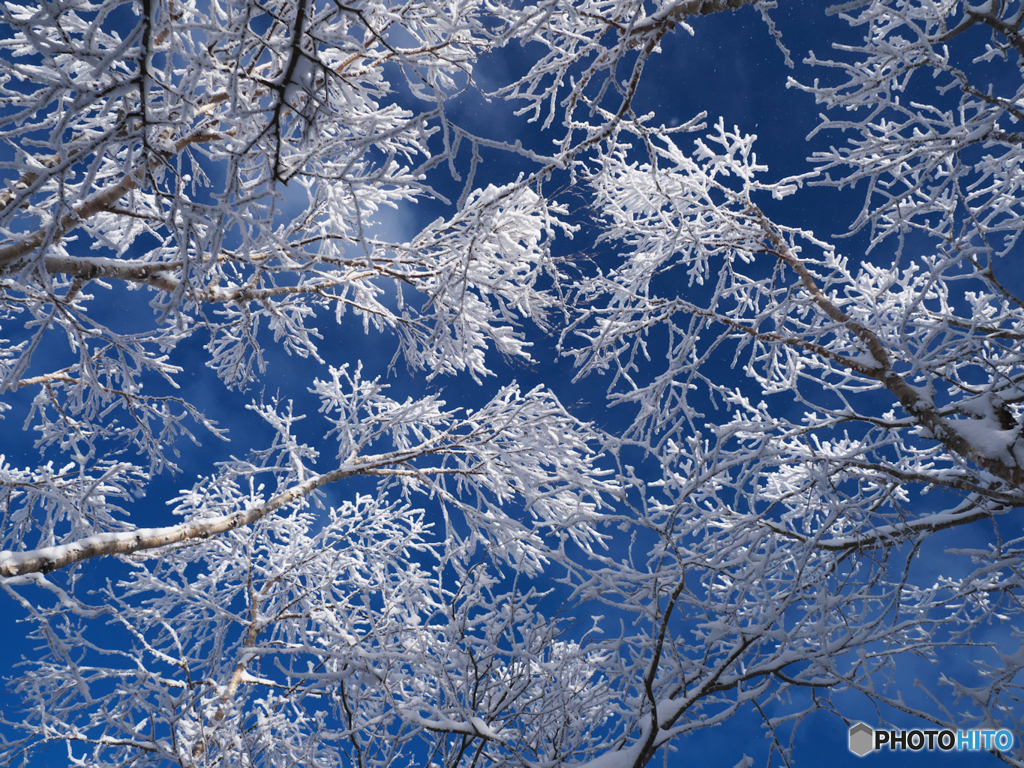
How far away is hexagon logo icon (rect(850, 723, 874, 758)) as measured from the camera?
3.31 meters

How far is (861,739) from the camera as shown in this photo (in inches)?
133

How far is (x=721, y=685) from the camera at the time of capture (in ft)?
9.05

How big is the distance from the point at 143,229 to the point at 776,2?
6.57 meters

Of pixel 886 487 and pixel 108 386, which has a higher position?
pixel 886 487

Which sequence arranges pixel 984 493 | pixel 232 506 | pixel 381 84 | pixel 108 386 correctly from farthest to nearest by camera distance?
pixel 232 506, pixel 108 386, pixel 381 84, pixel 984 493

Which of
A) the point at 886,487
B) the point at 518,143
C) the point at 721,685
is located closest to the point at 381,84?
the point at 518,143

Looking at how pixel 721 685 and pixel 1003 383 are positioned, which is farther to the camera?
pixel 1003 383

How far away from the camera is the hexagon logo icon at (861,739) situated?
130 inches

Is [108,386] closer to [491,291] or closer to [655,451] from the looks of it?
[491,291]

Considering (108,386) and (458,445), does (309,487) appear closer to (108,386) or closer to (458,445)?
(458,445)

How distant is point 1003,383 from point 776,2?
2.75 meters

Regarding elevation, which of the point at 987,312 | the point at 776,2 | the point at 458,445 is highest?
the point at 987,312

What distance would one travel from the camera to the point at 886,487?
3832 millimetres

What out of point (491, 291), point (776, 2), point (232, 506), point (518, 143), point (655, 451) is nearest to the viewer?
point (518, 143)
